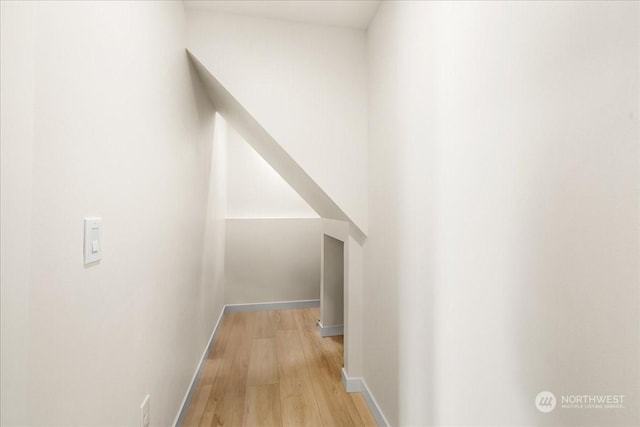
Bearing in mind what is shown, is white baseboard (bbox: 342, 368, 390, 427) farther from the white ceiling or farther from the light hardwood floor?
the white ceiling

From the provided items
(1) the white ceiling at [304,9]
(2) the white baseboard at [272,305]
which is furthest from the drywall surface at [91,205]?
(2) the white baseboard at [272,305]

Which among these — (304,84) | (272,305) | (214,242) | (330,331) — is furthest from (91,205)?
(272,305)

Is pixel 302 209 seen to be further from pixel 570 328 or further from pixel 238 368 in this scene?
pixel 570 328

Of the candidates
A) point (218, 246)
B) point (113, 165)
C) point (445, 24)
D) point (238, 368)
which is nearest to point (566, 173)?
point (445, 24)

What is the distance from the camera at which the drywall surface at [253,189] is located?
3695mm

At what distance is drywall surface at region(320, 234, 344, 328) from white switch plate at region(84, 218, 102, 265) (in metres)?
2.13

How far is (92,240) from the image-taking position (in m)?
0.80

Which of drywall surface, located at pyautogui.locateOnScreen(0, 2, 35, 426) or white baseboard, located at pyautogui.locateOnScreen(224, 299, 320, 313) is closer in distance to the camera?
drywall surface, located at pyautogui.locateOnScreen(0, 2, 35, 426)

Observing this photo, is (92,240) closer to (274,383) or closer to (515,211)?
(515,211)

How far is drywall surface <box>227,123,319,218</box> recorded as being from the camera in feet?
12.1

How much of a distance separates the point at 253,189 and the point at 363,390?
2.60 metres

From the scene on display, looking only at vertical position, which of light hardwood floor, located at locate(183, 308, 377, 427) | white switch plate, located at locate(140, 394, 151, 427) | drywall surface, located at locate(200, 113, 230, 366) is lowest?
light hardwood floor, located at locate(183, 308, 377, 427)

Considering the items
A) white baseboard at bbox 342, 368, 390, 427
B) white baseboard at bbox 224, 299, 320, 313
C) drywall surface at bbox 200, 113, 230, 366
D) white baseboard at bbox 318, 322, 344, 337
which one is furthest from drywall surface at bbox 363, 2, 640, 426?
white baseboard at bbox 224, 299, 320, 313

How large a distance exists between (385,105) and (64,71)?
4.44 ft
